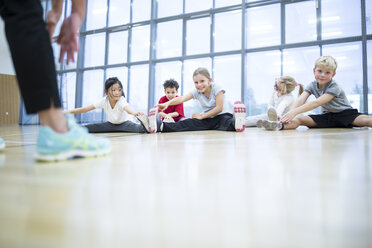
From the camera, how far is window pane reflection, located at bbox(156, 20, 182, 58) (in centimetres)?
623

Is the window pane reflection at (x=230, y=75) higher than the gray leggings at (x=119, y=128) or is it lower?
higher

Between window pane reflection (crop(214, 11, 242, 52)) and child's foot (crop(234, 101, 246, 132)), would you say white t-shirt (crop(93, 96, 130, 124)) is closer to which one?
child's foot (crop(234, 101, 246, 132))

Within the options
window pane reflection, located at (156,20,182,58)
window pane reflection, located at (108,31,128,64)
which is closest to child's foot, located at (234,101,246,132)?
window pane reflection, located at (156,20,182,58)

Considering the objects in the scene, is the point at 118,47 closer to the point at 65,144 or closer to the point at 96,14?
the point at 96,14

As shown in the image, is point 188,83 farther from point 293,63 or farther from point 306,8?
point 306,8

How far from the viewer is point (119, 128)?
9.22ft

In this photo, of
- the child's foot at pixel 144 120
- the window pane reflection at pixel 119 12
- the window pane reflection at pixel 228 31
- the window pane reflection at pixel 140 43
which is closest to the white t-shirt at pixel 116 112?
the child's foot at pixel 144 120

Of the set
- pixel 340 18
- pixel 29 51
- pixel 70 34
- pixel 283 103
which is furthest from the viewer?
pixel 340 18

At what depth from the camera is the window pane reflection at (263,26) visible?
17.7ft

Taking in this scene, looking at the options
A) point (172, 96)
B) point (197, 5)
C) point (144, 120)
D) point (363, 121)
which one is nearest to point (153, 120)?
point (144, 120)

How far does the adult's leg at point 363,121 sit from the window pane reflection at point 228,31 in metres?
3.47

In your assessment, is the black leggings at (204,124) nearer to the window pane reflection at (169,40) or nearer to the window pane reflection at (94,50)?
the window pane reflection at (169,40)

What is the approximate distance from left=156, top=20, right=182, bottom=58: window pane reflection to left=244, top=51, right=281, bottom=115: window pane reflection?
5.63 ft

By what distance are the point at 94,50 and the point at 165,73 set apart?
2.36 metres
